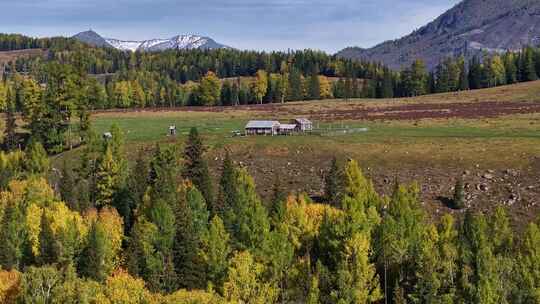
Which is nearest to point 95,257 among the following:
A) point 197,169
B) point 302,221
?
point 302,221

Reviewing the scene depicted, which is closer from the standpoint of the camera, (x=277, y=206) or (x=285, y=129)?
(x=277, y=206)

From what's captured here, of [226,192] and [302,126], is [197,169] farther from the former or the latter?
[302,126]

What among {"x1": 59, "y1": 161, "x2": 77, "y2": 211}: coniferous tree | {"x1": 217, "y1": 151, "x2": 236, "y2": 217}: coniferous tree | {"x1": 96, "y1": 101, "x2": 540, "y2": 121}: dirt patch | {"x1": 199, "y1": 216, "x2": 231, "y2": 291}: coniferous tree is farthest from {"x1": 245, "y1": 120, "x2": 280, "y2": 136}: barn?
{"x1": 199, "y1": 216, "x2": 231, "y2": 291}: coniferous tree

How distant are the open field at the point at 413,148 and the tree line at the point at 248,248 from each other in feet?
34.2

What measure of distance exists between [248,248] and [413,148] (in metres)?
43.3

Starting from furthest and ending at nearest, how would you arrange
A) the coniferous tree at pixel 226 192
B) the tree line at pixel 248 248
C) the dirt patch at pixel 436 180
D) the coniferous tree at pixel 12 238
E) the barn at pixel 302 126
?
the barn at pixel 302 126 → the dirt patch at pixel 436 180 → the coniferous tree at pixel 226 192 → the coniferous tree at pixel 12 238 → the tree line at pixel 248 248

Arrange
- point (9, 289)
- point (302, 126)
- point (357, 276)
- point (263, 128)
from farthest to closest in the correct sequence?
point (302, 126) < point (263, 128) < point (357, 276) < point (9, 289)

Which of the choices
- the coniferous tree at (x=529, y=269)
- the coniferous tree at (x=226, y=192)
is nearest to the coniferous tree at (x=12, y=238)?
the coniferous tree at (x=226, y=192)

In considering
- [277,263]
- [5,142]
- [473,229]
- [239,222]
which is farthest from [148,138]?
[473,229]

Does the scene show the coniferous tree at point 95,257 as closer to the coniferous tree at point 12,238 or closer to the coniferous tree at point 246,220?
the coniferous tree at point 12,238

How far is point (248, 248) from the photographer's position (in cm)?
5669

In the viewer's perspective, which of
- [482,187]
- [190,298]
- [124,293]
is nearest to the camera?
[190,298]

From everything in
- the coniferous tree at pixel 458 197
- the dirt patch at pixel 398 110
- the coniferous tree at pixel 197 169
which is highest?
the dirt patch at pixel 398 110

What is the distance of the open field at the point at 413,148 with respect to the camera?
77625 mm
